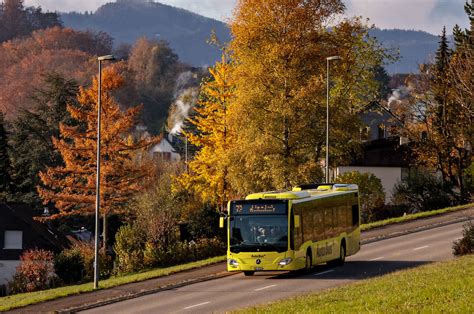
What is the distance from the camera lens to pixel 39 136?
279ft

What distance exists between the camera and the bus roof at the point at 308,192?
37156 mm

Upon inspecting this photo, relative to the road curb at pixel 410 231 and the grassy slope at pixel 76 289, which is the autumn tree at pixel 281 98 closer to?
the road curb at pixel 410 231

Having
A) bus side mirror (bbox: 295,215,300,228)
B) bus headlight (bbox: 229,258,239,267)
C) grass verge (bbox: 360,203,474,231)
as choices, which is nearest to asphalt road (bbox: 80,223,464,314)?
bus headlight (bbox: 229,258,239,267)

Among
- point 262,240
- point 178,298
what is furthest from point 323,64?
point 178,298

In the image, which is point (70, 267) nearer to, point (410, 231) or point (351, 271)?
point (410, 231)

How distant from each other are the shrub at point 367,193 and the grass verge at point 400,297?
98.2 ft

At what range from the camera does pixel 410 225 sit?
180 feet

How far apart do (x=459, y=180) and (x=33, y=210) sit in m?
29.8

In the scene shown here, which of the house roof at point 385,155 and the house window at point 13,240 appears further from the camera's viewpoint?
the house roof at point 385,155

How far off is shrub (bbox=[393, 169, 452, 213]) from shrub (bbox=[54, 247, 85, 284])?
20927mm

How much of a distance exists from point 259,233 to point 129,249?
14.7 m

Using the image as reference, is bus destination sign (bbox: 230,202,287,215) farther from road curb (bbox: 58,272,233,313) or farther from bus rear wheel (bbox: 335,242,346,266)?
bus rear wheel (bbox: 335,242,346,266)

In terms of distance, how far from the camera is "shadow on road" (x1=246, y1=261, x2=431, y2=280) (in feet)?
119

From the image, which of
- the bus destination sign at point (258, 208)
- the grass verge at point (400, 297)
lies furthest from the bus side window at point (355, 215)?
the grass verge at point (400, 297)
